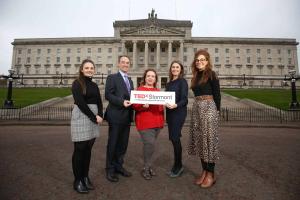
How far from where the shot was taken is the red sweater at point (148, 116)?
507cm

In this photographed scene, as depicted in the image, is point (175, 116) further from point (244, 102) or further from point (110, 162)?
point (244, 102)

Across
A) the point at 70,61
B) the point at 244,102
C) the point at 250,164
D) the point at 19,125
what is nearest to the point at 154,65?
the point at 70,61

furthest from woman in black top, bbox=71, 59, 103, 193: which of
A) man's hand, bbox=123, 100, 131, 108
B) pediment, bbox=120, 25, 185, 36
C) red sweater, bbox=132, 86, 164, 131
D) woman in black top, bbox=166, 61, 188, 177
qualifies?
pediment, bbox=120, 25, 185, 36

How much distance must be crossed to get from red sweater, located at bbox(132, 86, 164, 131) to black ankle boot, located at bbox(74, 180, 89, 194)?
1701mm

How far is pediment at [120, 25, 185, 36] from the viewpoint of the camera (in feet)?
236

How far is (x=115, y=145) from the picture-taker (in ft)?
17.0

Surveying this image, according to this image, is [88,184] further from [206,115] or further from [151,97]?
[206,115]

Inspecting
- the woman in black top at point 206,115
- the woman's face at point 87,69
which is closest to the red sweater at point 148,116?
the woman in black top at point 206,115

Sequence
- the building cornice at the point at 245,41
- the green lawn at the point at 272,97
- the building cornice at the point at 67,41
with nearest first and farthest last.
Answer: the green lawn at the point at 272,97 < the building cornice at the point at 245,41 < the building cornice at the point at 67,41

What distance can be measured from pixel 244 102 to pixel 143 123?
27691 mm

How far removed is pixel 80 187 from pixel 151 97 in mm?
2403

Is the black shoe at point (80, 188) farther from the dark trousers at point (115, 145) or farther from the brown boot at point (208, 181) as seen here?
the brown boot at point (208, 181)

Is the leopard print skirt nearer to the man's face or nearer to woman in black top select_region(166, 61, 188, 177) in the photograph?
woman in black top select_region(166, 61, 188, 177)

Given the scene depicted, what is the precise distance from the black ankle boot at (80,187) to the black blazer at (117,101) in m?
1.47
